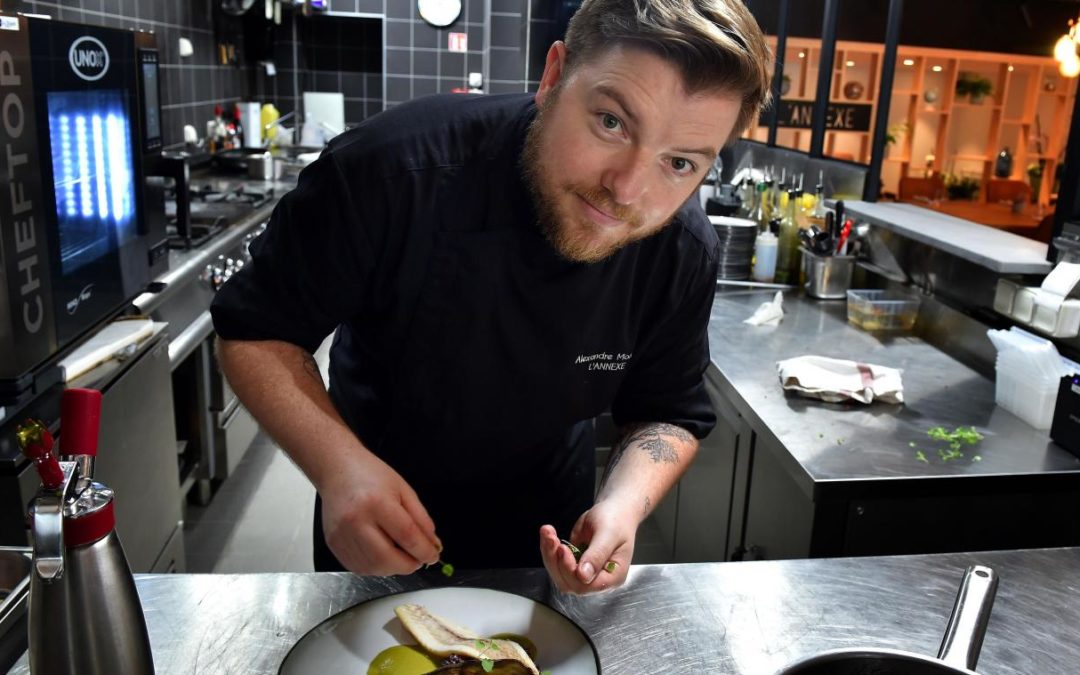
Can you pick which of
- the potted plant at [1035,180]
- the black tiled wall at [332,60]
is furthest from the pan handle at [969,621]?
the potted plant at [1035,180]

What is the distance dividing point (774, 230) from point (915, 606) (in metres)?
2.49

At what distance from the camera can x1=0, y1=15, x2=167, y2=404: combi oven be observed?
5.37 ft

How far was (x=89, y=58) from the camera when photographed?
196 cm

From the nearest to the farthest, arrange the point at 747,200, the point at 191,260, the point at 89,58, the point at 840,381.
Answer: the point at 89,58 → the point at 840,381 → the point at 191,260 → the point at 747,200

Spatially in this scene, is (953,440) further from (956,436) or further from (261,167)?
(261,167)

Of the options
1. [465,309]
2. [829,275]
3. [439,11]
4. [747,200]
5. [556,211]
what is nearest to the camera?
[556,211]

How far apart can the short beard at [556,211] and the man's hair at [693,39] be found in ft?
0.36

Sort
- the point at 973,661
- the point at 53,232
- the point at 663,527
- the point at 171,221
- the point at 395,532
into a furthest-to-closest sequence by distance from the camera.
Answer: the point at 171,221
the point at 663,527
the point at 53,232
the point at 395,532
the point at 973,661

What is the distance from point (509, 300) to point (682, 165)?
346 millimetres

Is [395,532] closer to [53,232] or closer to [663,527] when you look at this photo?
[53,232]

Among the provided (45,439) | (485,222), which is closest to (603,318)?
(485,222)

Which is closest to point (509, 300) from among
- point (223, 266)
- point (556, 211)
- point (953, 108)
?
point (556, 211)

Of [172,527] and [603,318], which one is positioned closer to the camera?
[603,318]

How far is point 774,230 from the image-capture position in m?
3.53
